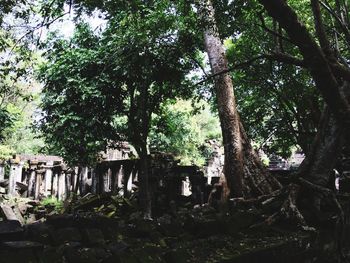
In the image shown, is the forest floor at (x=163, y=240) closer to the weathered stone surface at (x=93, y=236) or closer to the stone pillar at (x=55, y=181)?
the weathered stone surface at (x=93, y=236)

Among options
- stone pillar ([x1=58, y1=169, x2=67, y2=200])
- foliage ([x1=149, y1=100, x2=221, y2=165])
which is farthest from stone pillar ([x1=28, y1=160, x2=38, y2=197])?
foliage ([x1=149, y1=100, x2=221, y2=165])

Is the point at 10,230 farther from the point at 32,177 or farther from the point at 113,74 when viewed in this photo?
the point at 32,177

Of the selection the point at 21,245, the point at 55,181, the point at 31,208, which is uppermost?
the point at 55,181

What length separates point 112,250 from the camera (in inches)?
100

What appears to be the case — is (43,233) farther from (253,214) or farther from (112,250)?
(253,214)

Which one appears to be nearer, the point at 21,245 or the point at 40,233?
the point at 21,245

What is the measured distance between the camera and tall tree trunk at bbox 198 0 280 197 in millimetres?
7492

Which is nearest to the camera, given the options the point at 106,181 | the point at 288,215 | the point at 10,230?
the point at 10,230

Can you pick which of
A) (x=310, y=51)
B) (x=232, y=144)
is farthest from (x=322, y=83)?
(x=232, y=144)

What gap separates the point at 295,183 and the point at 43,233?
13.1 feet

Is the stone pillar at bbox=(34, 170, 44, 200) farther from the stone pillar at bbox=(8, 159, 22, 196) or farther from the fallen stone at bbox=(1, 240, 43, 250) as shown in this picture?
the fallen stone at bbox=(1, 240, 43, 250)

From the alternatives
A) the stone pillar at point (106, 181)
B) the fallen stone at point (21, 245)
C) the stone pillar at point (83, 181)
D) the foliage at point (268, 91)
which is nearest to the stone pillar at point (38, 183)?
the stone pillar at point (83, 181)

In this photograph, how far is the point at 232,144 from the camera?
8.19 metres

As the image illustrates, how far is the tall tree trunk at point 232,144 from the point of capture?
749 cm
